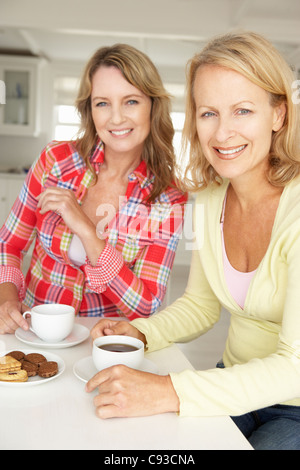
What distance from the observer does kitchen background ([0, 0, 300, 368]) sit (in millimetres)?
4344

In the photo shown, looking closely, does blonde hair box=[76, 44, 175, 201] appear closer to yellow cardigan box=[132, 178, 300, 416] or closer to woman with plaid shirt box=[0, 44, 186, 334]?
woman with plaid shirt box=[0, 44, 186, 334]

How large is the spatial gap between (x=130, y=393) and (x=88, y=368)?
167 millimetres

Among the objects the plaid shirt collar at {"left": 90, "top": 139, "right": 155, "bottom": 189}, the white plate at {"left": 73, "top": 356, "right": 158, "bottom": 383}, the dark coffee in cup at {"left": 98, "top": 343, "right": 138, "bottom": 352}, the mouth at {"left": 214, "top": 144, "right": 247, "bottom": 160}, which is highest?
the mouth at {"left": 214, "top": 144, "right": 247, "bottom": 160}

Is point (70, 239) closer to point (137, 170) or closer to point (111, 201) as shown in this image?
point (111, 201)

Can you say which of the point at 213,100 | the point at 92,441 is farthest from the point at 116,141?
the point at 92,441

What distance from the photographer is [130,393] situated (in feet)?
2.77

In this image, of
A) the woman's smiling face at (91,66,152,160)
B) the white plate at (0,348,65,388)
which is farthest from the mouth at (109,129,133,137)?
the white plate at (0,348,65,388)

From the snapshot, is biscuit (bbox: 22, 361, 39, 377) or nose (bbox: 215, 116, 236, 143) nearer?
biscuit (bbox: 22, 361, 39, 377)

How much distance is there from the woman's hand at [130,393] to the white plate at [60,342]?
0.86ft

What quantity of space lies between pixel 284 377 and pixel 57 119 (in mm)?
6673

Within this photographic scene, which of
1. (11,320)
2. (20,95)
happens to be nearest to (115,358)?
(11,320)

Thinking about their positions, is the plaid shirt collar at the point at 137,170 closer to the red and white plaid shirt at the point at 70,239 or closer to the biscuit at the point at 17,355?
the red and white plaid shirt at the point at 70,239

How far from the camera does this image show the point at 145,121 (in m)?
1.67
